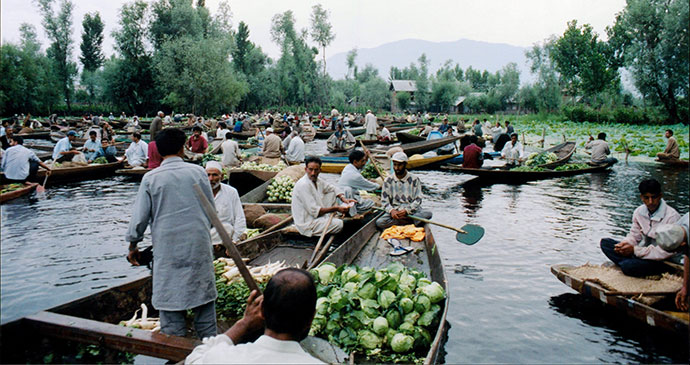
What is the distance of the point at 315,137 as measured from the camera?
2825 centimetres

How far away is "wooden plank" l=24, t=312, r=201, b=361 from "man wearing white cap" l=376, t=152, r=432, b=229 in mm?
4384

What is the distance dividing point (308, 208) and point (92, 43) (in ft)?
170

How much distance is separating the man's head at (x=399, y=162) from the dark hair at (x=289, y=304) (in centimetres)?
487

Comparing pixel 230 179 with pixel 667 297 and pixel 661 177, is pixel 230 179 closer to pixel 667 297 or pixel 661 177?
pixel 667 297

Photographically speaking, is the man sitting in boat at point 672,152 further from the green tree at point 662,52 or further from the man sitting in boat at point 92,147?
the man sitting in boat at point 92,147

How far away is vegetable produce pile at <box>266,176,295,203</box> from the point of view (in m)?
8.57

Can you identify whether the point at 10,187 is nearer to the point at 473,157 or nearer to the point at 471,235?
the point at 471,235

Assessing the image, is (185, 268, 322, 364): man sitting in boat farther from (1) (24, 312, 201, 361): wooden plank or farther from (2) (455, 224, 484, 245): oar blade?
(2) (455, 224, 484, 245): oar blade

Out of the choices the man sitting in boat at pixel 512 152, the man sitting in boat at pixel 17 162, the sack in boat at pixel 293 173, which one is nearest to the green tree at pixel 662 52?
the man sitting in boat at pixel 512 152

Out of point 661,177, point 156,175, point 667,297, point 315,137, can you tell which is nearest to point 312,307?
point 156,175

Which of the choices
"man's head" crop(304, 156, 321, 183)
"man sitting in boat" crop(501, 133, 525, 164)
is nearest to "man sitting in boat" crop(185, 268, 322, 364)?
"man's head" crop(304, 156, 321, 183)

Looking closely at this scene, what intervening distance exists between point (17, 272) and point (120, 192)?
5.84 meters

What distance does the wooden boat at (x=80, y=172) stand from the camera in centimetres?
1120

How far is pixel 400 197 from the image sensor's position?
6.80 m
